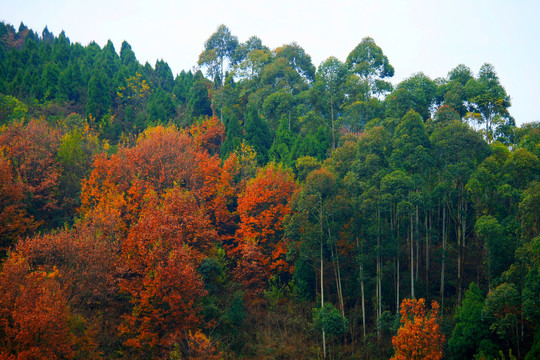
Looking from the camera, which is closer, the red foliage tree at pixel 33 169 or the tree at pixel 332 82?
the red foliage tree at pixel 33 169

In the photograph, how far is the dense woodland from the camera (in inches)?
880

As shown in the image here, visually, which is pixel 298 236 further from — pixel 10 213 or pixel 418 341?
pixel 10 213

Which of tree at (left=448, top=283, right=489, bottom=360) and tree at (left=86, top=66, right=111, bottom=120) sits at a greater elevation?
tree at (left=86, top=66, right=111, bottom=120)

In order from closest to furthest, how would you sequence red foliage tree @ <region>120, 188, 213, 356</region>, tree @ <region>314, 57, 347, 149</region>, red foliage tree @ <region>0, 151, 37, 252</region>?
red foliage tree @ <region>120, 188, 213, 356</region> → red foliage tree @ <region>0, 151, 37, 252</region> → tree @ <region>314, 57, 347, 149</region>

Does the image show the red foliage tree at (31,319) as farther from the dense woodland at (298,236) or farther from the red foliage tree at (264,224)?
the red foliage tree at (264,224)

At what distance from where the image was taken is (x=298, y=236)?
29375 mm

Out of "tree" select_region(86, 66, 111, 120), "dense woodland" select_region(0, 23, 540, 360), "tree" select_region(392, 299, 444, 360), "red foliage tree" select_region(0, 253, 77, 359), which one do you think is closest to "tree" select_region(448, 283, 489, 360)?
"dense woodland" select_region(0, 23, 540, 360)

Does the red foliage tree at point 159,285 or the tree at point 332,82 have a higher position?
the tree at point 332,82

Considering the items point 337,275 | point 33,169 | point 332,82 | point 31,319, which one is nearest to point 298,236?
point 337,275

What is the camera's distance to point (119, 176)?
32.9 meters

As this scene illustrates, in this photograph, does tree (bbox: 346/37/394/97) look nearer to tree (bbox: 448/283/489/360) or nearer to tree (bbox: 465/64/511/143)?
tree (bbox: 465/64/511/143)

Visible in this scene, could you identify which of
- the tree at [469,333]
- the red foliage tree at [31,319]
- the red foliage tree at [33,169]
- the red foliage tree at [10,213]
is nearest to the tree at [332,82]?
the tree at [469,333]

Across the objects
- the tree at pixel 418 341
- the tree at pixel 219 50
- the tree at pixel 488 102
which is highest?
Result: the tree at pixel 219 50

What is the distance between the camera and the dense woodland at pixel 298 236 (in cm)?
2236
